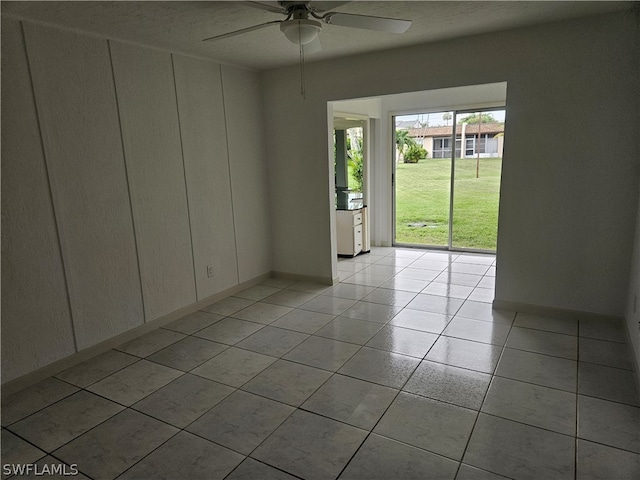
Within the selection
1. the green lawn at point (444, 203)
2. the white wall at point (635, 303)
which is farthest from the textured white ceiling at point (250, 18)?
the green lawn at point (444, 203)

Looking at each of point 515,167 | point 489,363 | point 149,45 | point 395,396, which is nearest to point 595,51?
point 515,167

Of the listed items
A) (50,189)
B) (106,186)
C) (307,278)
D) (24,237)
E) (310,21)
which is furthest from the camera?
(307,278)

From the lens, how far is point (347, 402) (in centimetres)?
231

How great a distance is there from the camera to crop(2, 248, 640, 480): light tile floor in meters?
1.85

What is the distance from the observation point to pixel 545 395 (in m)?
2.31

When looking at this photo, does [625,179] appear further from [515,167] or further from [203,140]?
[203,140]

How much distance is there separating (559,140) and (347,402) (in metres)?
2.69

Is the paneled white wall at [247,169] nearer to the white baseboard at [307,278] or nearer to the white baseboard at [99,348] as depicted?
the white baseboard at [307,278]

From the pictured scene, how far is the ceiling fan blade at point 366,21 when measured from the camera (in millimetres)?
2277

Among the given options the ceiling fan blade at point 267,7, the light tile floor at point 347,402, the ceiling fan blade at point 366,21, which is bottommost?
the light tile floor at point 347,402

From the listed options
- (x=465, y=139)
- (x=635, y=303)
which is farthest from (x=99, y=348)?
(x=465, y=139)

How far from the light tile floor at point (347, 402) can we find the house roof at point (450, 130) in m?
3.01

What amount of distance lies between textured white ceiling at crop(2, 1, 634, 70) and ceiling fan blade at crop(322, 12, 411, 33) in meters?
0.09

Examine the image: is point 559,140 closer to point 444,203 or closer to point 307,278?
point 444,203
